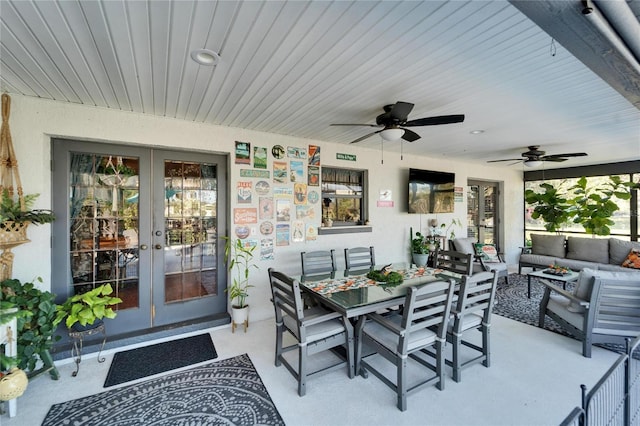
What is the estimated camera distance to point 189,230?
3.42m

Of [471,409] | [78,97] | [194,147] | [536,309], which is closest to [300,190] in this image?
[194,147]

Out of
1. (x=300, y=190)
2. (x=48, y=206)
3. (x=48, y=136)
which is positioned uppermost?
(x=48, y=136)

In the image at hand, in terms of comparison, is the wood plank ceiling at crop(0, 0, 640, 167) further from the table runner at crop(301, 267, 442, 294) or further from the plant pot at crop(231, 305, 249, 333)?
the plant pot at crop(231, 305, 249, 333)

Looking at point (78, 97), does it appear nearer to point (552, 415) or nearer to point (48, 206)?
point (48, 206)

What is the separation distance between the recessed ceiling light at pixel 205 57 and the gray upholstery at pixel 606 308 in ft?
12.3

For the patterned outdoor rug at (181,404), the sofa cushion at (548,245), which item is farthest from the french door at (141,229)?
the sofa cushion at (548,245)

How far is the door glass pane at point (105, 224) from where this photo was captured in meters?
2.87

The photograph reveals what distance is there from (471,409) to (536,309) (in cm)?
272

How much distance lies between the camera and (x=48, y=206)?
8.55 ft

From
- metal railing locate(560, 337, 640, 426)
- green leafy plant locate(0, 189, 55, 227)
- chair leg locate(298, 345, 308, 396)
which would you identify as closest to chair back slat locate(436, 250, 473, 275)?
metal railing locate(560, 337, 640, 426)

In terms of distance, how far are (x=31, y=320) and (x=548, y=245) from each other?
8.12 metres

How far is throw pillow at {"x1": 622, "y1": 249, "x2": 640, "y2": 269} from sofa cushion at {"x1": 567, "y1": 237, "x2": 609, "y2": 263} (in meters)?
0.36

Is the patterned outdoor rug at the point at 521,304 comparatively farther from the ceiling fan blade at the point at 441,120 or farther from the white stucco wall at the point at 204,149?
the ceiling fan blade at the point at 441,120

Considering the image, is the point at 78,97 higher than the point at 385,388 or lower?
higher
